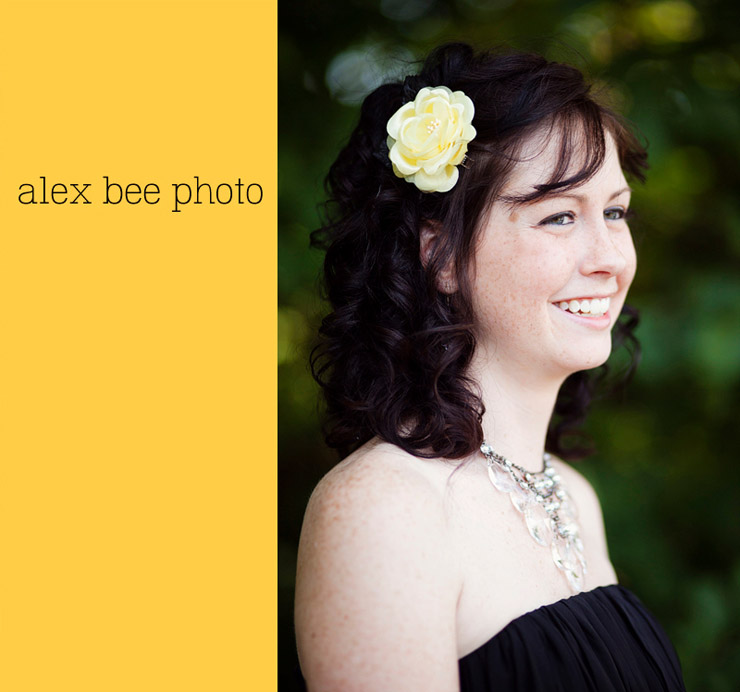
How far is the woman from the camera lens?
1.16 m

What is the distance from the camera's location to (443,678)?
1126 mm

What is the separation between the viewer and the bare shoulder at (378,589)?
1.12 m

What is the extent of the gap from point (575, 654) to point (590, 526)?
0.53 metres

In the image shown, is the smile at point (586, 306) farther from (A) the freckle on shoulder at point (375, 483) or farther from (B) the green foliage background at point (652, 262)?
(B) the green foliage background at point (652, 262)

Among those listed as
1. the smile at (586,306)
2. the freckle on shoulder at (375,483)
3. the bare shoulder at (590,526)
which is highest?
the smile at (586,306)

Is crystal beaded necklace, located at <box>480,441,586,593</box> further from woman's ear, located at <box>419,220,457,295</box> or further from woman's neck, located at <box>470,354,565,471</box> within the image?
woman's ear, located at <box>419,220,457,295</box>

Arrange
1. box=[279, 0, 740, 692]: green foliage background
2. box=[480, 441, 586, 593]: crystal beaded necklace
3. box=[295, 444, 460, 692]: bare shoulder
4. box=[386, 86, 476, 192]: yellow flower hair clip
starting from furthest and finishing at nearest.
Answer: box=[279, 0, 740, 692]: green foliage background < box=[480, 441, 586, 593]: crystal beaded necklace < box=[386, 86, 476, 192]: yellow flower hair clip < box=[295, 444, 460, 692]: bare shoulder

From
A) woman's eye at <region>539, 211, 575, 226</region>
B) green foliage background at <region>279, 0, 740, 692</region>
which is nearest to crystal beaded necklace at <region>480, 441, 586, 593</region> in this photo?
woman's eye at <region>539, 211, 575, 226</region>
